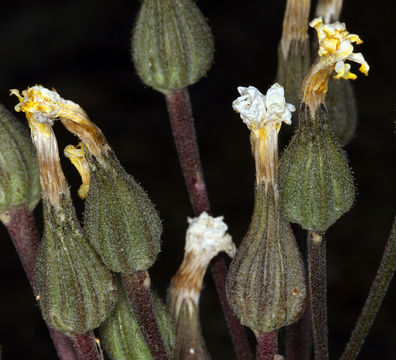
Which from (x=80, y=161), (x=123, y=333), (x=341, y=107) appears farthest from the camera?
(x=341, y=107)

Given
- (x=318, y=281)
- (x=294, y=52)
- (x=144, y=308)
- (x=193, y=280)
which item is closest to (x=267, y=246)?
(x=318, y=281)

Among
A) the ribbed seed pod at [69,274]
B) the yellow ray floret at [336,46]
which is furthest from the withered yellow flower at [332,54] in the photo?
the ribbed seed pod at [69,274]

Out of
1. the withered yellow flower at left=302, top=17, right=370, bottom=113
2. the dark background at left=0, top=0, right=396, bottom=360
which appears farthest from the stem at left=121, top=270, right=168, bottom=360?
the dark background at left=0, top=0, right=396, bottom=360

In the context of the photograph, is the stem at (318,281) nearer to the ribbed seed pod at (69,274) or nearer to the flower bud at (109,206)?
the flower bud at (109,206)

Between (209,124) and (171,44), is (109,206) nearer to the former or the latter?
(171,44)

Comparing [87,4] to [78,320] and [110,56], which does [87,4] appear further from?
[78,320]

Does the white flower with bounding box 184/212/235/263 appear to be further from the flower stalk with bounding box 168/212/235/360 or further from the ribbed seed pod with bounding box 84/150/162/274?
the ribbed seed pod with bounding box 84/150/162/274

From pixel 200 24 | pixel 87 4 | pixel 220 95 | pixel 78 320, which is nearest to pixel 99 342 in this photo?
pixel 78 320
